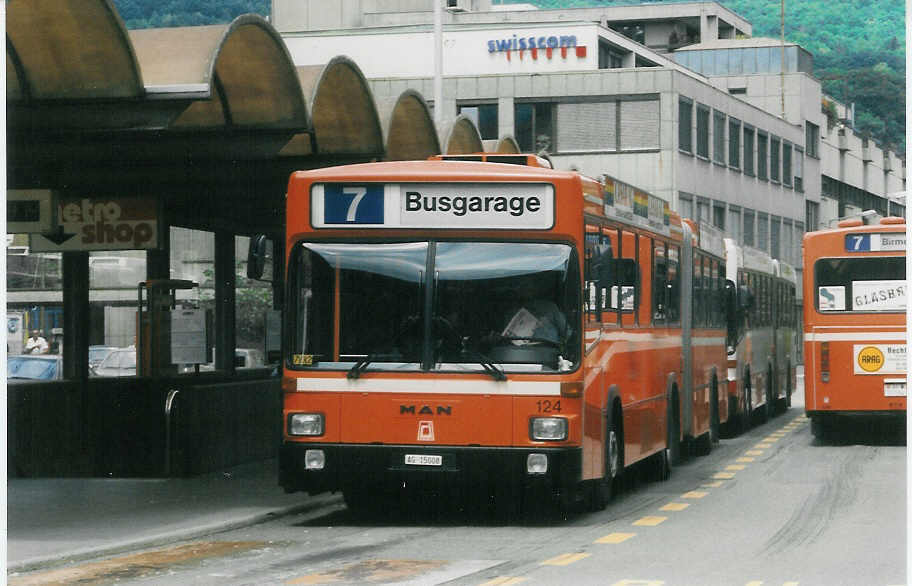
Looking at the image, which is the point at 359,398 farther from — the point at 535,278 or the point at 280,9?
the point at 280,9

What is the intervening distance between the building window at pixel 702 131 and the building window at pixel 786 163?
48.6ft

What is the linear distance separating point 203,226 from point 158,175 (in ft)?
5.82

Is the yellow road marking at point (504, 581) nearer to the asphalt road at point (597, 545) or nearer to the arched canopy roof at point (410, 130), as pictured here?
the asphalt road at point (597, 545)

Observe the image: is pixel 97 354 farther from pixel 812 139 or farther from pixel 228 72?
pixel 812 139

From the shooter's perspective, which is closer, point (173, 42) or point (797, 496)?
point (173, 42)

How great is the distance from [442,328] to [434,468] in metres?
1.09

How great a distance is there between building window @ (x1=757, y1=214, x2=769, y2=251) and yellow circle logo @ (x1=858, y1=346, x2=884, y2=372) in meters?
55.7

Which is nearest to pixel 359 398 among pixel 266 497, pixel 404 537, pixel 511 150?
pixel 404 537

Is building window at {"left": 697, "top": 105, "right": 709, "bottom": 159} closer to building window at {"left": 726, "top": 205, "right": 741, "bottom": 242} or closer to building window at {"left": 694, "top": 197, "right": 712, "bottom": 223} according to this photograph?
building window at {"left": 694, "top": 197, "right": 712, "bottom": 223}

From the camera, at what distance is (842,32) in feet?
293

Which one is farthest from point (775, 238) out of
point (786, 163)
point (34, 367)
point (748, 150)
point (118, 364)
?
point (34, 367)

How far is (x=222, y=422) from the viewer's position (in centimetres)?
2088

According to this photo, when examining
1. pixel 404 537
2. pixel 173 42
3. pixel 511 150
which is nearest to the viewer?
pixel 404 537

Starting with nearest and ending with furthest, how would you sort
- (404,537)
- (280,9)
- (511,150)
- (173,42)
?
A: (404,537) < (173,42) < (511,150) < (280,9)
